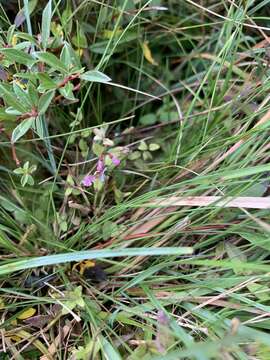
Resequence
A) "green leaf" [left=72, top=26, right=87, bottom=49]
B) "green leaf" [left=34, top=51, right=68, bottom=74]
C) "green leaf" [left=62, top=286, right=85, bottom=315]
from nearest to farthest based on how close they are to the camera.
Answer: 1. "green leaf" [left=34, top=51, right=68, bottom=74]
2. "green leaf" [left=62, top=286, right=85, bottom=315]
3. "green leaf" [left=72, top=26, right=87, bottom=49]

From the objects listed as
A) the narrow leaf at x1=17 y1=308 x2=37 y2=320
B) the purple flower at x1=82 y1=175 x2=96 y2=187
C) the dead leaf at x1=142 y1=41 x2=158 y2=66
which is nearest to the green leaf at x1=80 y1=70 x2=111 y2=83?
the purple flower at x1=82 y1=175 x2=96 y2=187

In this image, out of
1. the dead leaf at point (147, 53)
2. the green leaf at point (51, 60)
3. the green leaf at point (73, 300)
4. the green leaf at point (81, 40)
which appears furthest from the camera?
the dead leaf at point (147, 53)

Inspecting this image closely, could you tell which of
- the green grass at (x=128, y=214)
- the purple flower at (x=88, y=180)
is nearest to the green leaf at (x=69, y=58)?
the green grass at (x=128, y=214)

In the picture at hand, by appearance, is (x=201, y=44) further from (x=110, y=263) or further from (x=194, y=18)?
(x=110, y=263)

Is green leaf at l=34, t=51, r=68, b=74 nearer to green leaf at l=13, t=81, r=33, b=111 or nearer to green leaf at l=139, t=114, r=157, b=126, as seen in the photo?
green leaf at l=13, t=81, r=33, b=111

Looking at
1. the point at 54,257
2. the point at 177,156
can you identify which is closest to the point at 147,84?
the point at 177,156

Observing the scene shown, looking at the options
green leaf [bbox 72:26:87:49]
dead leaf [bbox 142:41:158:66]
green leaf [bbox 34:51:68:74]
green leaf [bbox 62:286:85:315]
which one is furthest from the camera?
dead leaf [bbox 142:41:158:66]

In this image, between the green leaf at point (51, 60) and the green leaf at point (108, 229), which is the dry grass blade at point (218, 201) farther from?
the green leaf at point (51, 60)

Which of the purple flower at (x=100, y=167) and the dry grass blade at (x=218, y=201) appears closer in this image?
the dry grass blade at (x=218, y=201)
